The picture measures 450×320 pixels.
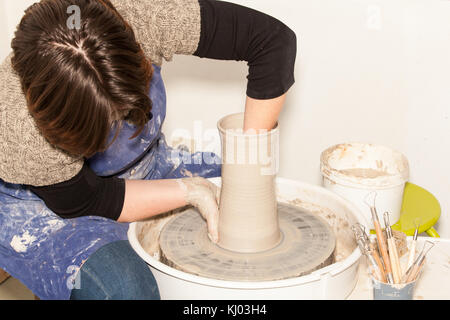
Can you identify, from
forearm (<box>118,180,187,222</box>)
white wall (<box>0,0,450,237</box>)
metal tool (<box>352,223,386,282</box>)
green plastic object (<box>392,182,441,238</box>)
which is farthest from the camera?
white wall (<box>0,0,450,237</box>)

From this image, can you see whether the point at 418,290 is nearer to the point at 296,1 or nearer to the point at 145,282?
the point at 145,282

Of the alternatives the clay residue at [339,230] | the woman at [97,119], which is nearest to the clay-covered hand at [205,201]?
the woman at [97,119]

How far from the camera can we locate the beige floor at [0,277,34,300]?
244 centimetres

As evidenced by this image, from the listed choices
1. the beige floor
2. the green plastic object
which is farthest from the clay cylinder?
the beige floor

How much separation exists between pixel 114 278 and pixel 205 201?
407 millimetres

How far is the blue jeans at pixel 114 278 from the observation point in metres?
1.44

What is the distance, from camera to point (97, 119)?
49.4 inches

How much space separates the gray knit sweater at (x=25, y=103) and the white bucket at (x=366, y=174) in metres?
0.78

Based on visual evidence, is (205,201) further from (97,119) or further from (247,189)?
(97,119)

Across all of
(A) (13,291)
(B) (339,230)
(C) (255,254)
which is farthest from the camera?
(A) (13,291)

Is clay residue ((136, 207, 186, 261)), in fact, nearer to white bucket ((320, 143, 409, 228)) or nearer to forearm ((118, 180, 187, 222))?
forearm ((118, 180, 187, 222))

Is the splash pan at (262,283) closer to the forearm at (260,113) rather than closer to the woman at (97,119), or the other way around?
the woman at (97,119)

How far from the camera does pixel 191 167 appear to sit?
2121 millimetres

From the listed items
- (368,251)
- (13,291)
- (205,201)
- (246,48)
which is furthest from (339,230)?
(13,291)
